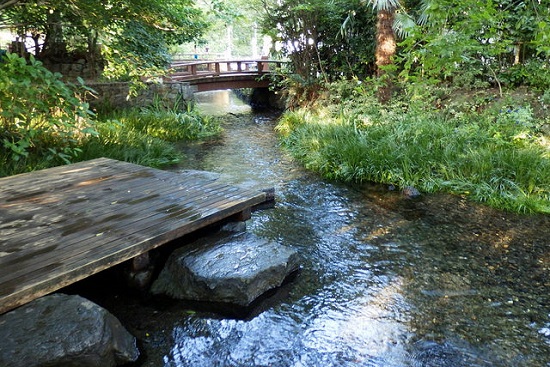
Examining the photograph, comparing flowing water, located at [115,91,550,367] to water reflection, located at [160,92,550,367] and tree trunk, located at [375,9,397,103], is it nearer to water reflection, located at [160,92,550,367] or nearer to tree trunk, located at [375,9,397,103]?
water reflection, located at [160,92,550,367]

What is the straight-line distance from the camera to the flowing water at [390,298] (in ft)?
9.48

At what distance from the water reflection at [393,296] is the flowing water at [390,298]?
1 centimetres

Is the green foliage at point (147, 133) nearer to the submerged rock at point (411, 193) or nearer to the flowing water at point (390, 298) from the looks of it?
the flowing water at point (390, 298)

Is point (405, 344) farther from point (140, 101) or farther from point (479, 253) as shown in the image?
point (140, 101)

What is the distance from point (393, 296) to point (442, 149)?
420 centimetres

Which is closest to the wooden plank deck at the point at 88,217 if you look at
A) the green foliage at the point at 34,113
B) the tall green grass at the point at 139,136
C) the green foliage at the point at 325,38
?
the green foliage at the point at 34,113

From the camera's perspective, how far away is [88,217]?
3584 mm

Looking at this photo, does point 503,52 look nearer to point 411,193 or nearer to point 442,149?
point 442,149

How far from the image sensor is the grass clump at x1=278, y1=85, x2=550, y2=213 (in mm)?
6078

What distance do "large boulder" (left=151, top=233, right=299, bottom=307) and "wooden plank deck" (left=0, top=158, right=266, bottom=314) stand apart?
0.28 m

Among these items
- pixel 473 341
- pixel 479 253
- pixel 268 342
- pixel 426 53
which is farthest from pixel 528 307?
pixel 426 53

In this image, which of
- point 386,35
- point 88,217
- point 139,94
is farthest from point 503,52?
point 139,94

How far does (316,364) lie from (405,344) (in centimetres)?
67

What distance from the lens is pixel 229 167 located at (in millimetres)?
8016
